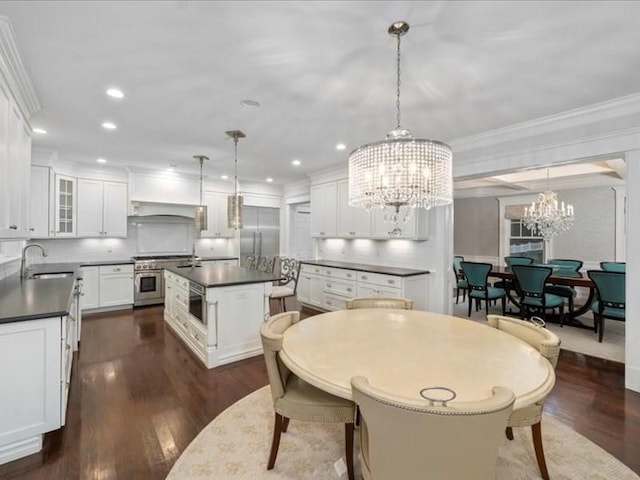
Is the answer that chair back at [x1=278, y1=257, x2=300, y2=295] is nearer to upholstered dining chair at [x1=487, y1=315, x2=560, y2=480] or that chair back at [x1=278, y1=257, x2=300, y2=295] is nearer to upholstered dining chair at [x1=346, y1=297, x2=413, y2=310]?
upholstered dining chair at [x1=346, y1=297, x2=413, y2=310]

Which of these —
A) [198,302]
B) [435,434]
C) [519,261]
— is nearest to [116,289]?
[198,302]

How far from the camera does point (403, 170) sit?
6.86 ft

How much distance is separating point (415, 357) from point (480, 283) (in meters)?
4.17

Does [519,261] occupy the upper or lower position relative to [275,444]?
upper

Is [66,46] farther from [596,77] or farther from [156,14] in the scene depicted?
[596,77]

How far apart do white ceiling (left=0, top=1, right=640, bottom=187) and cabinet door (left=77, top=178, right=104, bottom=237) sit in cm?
199

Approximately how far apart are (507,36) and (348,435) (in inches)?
100

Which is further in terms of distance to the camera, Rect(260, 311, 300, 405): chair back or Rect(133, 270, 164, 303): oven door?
Rect(133, 270, 164, 303): oven door

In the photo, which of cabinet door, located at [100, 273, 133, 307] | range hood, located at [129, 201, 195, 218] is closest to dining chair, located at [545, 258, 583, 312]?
range hood, located at [129, 201, 195, 218]

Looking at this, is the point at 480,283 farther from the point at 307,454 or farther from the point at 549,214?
the point at 307,454

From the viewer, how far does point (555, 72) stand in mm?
2334

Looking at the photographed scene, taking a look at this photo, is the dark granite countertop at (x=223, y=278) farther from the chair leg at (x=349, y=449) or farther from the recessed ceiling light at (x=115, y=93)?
the chair leg at (x=349, y=449)

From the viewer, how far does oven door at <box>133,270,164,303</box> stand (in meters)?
5.74

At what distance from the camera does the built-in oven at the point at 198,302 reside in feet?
11.4
